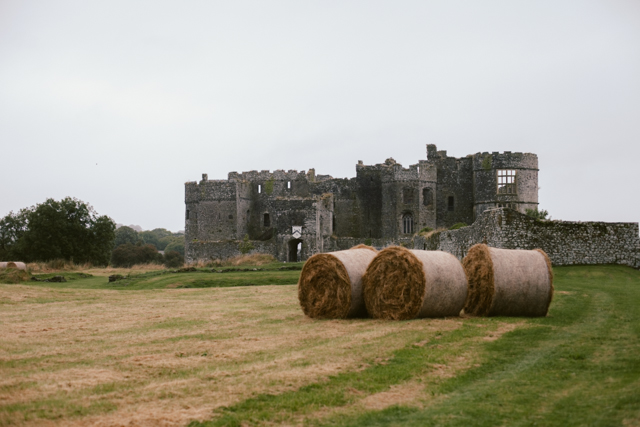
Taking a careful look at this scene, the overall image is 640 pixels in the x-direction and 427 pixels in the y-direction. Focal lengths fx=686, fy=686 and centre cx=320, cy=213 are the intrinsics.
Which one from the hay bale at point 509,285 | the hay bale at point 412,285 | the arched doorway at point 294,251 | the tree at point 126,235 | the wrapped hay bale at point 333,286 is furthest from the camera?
the tree at point 126,235

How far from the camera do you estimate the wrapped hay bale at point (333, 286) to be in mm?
13914

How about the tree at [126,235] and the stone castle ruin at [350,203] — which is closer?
the stone castle ruin at [350,203]

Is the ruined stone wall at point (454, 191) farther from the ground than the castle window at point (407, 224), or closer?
farther from the ground

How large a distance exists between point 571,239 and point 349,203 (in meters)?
32.3

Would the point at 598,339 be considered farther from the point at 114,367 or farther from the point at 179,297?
the point at 179,297

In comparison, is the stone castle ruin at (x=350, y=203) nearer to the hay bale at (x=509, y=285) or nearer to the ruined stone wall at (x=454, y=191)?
the ruined stone wall at (x=454, y=191)

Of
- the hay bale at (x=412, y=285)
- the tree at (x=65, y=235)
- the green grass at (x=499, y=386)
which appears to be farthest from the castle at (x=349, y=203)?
the green grass at (x=499, y=386)

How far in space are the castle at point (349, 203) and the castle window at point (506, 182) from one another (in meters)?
0.07

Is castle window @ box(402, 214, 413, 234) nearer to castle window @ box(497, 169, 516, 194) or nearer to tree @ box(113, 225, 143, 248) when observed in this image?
castle window @ box(497, 169, 516, 194)

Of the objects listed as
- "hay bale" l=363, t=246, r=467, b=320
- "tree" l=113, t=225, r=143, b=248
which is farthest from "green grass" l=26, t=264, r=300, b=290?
"tree" l=113, t=225, r=143, b=248

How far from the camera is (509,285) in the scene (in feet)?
44.2

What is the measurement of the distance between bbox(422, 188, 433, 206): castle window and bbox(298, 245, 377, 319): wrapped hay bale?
3993 cm

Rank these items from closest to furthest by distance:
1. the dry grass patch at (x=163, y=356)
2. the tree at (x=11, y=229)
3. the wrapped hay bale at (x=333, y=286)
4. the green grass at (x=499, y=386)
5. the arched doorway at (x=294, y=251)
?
1. the green grass at (x=499, y=386)
2. the dry grass patch at (x=163, y=356)
3. the wrapped hay bale at (x=333, y=286)
4. the arched doorway at (x=294, y=251)
5. the tree at (x=11, y=229)

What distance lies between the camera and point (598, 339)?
10344mm
